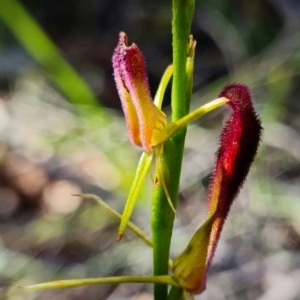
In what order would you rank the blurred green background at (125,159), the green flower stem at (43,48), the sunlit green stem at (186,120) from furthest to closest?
1. the green flower stem at (43,48)
2. the blurred green background at (125,159)
3. the sunlit green stem at (186,120)

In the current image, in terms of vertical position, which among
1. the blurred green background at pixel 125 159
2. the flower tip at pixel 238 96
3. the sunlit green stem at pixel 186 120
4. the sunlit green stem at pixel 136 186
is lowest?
the blurred green background at pixel 125 159

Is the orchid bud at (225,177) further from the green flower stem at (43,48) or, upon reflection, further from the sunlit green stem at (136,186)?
the green flower stem at (43,48)

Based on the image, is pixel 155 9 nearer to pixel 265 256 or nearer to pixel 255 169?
pixel 255 169

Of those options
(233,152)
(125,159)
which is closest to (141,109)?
(233,152)

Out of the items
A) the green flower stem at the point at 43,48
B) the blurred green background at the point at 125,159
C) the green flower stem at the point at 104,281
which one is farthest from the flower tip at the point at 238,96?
the green flower stem at the point at 43,48

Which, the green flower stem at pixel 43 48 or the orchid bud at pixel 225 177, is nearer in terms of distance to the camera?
the orchid bud at pixel 225 177

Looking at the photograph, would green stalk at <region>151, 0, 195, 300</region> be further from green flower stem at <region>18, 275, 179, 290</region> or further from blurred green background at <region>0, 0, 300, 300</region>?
blurred green background at <region>0, 0, 300, 300</region>
